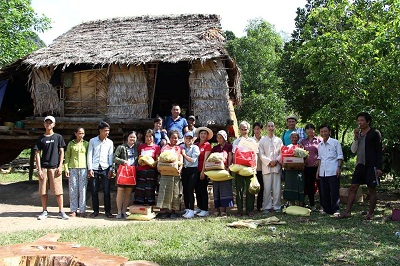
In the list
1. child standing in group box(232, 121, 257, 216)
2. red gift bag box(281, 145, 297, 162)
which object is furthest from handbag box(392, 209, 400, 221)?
child standing in group box(232, 121, 257, 216)

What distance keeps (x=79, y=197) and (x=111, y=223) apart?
1.19 meters

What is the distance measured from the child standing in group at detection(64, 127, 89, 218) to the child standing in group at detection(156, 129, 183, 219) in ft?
5.02

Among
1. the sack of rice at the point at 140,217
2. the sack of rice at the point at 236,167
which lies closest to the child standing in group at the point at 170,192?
the sack of rice at the point at 140,217

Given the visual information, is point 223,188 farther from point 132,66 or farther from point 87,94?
point 87,94

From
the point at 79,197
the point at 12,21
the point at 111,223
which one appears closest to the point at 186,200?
the point at 111,223

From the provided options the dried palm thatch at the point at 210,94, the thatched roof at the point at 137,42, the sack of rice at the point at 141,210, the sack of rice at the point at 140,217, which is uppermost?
the thatched roof at the point at 137,42

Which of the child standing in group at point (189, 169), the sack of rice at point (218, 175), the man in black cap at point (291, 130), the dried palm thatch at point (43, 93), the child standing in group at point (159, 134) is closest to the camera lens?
the sack of rice at point (218, 175)

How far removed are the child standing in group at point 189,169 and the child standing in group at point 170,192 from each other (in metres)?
0.13

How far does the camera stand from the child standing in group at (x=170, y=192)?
23.2 feet

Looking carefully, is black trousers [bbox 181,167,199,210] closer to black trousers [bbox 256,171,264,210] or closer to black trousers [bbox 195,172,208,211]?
black trousers [bbox 195,172,208,211]

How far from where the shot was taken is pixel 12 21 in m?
14.6

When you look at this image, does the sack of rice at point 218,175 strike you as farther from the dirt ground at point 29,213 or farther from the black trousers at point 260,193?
the dirt ground at point 29,213

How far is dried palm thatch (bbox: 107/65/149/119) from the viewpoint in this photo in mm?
9781

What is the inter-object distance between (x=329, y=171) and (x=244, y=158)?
1.48 meters
